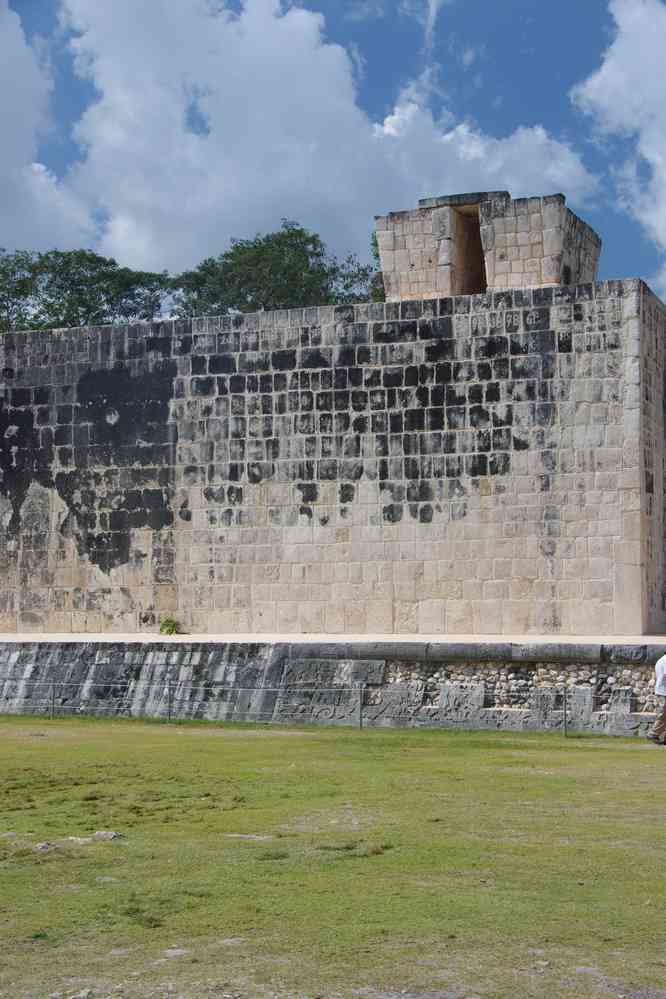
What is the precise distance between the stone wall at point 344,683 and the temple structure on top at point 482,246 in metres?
6.20

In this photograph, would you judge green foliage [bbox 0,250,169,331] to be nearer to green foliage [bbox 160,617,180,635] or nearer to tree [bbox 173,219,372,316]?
tree [bbox 173,219,372,316]

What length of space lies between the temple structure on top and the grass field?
936 centimetres

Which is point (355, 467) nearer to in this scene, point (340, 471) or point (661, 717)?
point (340, 471)

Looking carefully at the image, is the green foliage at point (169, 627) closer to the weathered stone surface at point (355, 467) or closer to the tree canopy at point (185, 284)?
the weathered stone surface at point (355, 467)

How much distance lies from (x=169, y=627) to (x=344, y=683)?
5100mm

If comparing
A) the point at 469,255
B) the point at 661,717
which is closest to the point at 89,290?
the point at 469,255

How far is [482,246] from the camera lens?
66.4 feet

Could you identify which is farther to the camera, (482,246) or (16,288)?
(16,288)

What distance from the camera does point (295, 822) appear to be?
8734mm

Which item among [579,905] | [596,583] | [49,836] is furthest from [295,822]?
[596,583]

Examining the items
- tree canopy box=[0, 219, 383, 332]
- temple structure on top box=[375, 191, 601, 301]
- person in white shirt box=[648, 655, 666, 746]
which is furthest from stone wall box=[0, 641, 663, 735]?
tree canopy box=[0, 219, 383, 332]

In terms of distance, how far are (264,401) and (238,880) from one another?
1369 cm

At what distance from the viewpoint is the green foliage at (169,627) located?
20.5m

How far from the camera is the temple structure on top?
64.0ft
